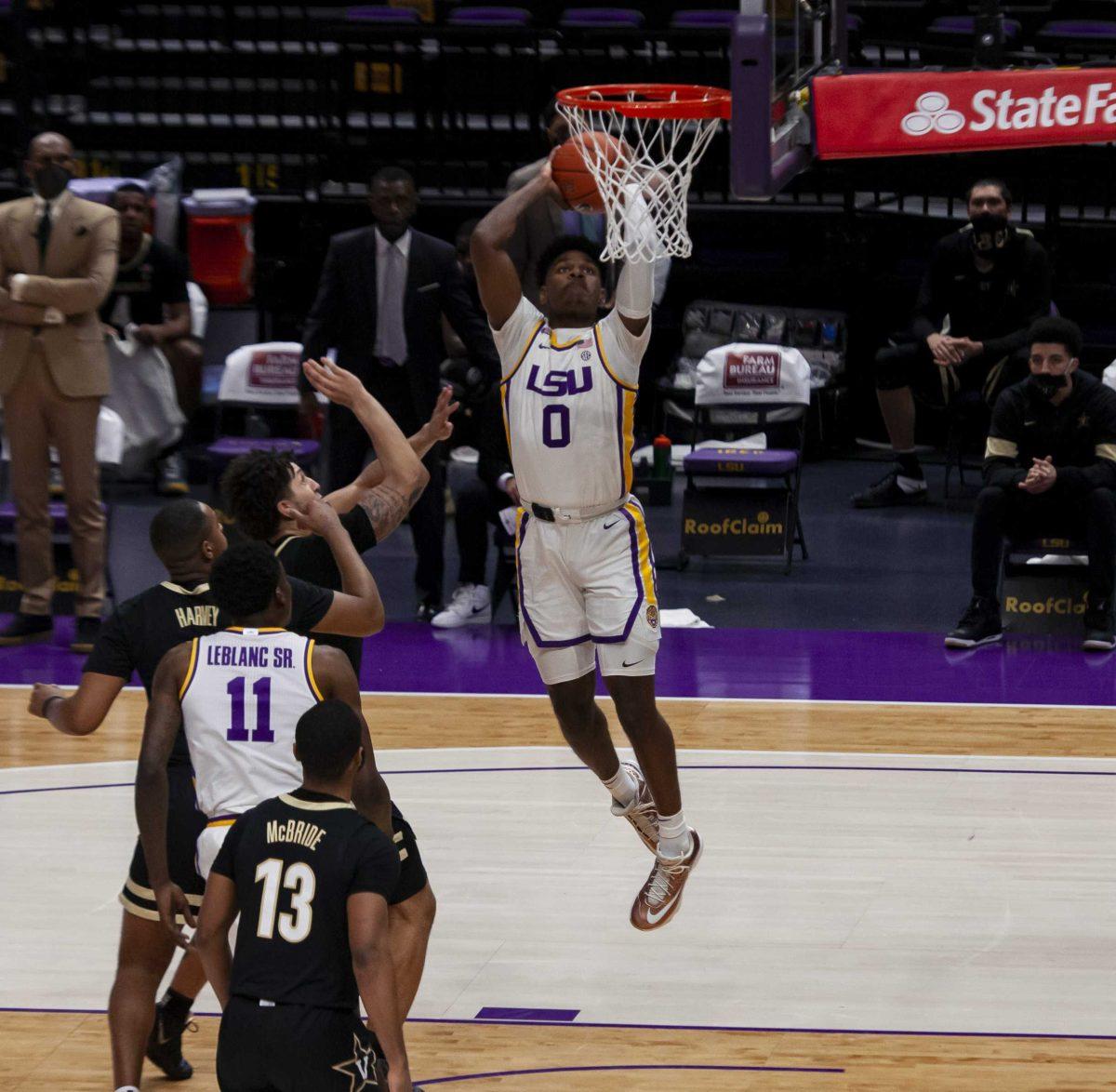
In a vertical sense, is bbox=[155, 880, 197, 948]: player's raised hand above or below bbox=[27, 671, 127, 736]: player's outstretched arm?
below

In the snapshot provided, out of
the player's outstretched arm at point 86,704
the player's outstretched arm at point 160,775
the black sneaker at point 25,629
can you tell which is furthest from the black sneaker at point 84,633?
the player's outstretched arm at point 160,775

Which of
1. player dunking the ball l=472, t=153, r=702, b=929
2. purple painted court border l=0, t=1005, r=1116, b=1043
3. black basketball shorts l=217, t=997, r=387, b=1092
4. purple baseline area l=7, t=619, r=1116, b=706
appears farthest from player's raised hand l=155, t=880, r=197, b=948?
purple baseline area l=7, t=619, r=1116, b=706

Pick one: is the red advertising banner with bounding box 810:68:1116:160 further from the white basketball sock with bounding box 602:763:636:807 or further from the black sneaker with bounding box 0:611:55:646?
the black sneaker with bounding box 0:611:55:646

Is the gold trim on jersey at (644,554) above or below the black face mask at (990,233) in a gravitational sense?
below

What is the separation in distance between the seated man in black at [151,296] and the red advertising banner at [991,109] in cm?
457

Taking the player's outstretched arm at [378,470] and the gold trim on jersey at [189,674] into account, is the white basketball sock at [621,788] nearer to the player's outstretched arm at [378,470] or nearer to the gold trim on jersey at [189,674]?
the player's outstretched arm at [378,470]

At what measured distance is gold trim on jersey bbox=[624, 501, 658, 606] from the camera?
583 centimetres

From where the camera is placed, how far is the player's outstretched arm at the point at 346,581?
4602 mm

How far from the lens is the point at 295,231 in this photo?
15508 mm

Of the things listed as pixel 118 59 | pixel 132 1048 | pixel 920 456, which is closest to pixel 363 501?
pixel 132 1048

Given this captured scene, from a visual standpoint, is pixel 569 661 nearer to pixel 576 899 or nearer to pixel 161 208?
pixel 576 899

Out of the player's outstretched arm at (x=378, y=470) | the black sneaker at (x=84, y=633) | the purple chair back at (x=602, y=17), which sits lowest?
the black sneaker at (x=84, y=633)

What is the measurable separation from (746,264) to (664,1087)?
10.7m

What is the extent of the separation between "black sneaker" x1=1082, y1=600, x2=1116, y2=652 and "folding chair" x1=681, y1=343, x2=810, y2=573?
1.94 m
